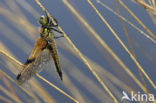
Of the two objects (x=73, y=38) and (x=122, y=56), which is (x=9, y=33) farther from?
(x=73, y=38)

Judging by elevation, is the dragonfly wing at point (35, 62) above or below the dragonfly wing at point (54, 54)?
above

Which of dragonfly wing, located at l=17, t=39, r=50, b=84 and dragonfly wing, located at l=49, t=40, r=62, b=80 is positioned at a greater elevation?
dragonfly wing, located at l=17, t=39, r=50, b=84

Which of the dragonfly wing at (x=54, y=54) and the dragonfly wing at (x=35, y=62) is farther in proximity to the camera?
the dragonfly wing at (x=54, y=54)

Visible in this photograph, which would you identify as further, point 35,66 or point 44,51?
point 44,51

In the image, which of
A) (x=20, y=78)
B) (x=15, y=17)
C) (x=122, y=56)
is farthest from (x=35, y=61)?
(x=122, y=56)

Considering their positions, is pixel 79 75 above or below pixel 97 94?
above

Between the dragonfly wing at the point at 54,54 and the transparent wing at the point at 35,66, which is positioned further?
the dragonfly wing at the point at 54,54

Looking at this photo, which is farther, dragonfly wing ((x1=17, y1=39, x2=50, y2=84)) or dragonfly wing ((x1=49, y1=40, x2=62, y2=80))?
dragonfly wing ((x1=49, y1=40, x2=62, y2=80))

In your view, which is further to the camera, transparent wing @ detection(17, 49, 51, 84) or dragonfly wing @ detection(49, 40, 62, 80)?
dragonfly wing @ detection(49, 40, 62, 80)
